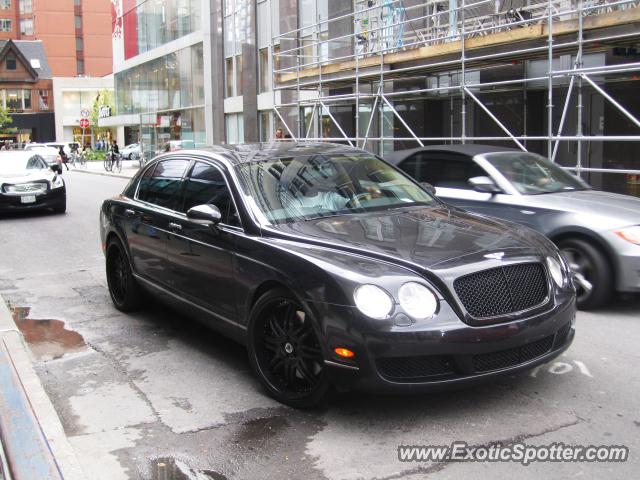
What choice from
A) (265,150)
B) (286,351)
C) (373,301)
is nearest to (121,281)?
(265,150)

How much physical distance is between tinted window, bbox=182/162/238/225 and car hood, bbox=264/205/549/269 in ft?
1.79

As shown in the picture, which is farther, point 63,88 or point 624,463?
point 63,88

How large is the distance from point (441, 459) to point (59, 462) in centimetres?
201

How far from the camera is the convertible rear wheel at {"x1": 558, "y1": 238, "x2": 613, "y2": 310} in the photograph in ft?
21.4

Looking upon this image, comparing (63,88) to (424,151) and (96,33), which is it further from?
(424,151)

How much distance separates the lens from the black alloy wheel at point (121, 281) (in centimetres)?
678

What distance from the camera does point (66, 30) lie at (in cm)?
9238

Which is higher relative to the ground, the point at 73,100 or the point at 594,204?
the point at 73,100

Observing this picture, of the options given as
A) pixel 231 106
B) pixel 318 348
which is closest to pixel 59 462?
pixel 318 348

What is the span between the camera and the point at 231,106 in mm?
31141

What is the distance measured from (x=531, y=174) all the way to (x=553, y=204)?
87 centimetres

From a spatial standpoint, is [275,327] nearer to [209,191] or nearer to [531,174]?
[209,191]

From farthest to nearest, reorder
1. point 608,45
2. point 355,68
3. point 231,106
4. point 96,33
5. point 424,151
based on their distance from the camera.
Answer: point 96,33, point 231,106, point 355,68, point 608,45, point 424,151

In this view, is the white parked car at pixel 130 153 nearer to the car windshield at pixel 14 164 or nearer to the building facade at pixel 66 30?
the car windshield at pixel 14 164
